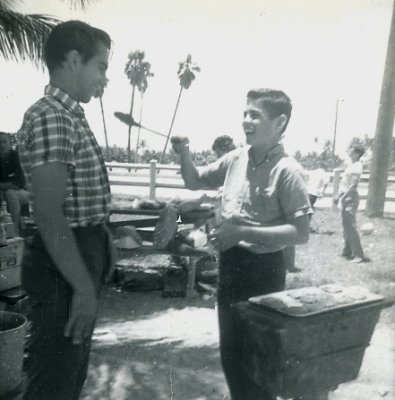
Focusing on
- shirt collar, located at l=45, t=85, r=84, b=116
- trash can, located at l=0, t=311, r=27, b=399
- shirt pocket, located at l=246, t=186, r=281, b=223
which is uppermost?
shirt collar, located at l=45, t=85, r=84, b=116

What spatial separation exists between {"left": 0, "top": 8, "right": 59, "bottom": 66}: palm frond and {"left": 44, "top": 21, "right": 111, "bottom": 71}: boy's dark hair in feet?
6.04

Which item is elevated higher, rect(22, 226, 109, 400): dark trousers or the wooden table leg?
rect(22, 226, 109, 400): dark trousers

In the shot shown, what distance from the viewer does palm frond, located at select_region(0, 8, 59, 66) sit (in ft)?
11.1

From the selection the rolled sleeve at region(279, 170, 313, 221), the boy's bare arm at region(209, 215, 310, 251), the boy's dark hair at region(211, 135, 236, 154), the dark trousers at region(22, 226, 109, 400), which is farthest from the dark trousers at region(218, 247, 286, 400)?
the boy's dark hair at region(211, 135, 236, 154)

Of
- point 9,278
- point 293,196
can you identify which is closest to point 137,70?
point 9,278

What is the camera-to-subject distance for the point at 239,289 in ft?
7.42

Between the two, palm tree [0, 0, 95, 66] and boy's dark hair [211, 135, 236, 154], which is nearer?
palm tree [0, 0, 95, 66]

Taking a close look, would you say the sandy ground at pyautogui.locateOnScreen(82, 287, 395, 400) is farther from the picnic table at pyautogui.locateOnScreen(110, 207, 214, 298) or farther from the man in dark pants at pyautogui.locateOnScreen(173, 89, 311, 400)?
the man in dark pants at pyautogui.locateOnScreen(173, 89, 311, 400)

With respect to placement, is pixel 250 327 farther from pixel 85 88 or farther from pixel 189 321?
pixel 189 321

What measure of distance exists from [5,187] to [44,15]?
2.92 metres

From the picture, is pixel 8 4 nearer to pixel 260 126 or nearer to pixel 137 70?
pixel 137 70

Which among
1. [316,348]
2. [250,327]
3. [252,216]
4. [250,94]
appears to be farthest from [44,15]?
[316,348]

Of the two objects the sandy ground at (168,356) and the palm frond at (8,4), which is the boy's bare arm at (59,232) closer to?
the sandy ground at (168,356)

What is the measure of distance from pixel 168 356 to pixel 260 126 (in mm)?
1774
